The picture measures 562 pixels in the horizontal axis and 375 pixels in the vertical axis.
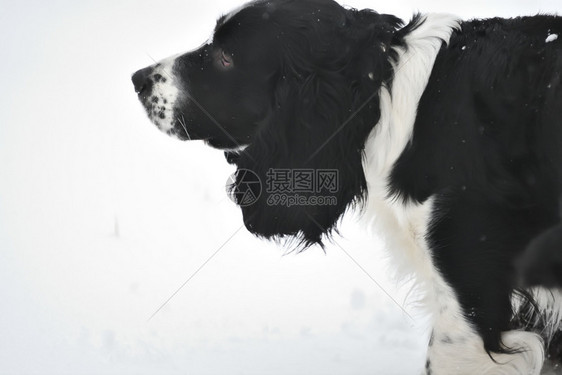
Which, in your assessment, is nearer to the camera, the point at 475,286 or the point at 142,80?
the point at 475,286

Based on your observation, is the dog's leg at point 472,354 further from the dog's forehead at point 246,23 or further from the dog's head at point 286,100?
the dog's forehead at point 246,23

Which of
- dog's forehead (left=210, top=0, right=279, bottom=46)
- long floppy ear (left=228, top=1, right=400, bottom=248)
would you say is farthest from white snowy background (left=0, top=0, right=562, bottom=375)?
dog's forehead (left=210, top=0, right=279, bottom=46)

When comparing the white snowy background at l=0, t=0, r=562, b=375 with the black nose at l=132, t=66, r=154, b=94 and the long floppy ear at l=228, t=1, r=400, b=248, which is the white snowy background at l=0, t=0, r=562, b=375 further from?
the black nose at l=132, t=66, r=154, b=94

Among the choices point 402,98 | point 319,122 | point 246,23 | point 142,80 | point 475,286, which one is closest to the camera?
point 475,286

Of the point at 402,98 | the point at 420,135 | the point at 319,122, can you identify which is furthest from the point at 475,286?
the point at 319,122

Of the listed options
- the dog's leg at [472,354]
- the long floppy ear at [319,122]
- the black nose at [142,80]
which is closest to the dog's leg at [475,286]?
the dog's leg at [472,354]

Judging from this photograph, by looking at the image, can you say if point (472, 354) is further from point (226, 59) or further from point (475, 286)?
point (226, 59)

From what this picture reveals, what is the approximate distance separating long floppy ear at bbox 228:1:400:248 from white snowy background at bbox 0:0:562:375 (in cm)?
31

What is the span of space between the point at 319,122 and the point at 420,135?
1.37ft

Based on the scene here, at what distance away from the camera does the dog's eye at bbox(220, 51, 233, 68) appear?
9.72ft

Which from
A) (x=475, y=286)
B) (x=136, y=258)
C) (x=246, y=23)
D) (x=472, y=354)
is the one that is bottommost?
(x=136, y=258)

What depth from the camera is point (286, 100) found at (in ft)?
9.37

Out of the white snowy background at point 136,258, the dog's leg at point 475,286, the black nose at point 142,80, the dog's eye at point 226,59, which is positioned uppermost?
the dog's eye at point 226,59

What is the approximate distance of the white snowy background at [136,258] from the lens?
341 cm
